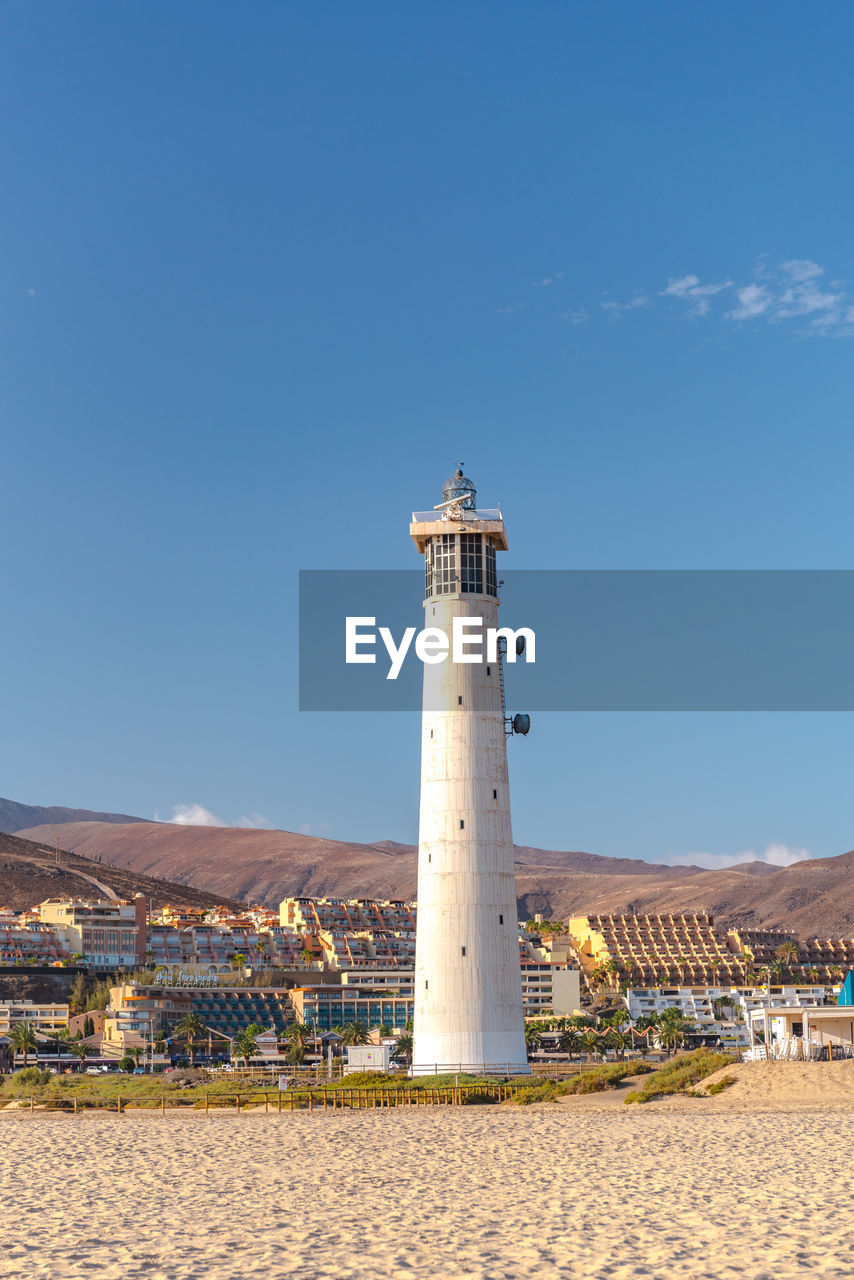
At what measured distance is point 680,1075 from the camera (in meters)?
44.1

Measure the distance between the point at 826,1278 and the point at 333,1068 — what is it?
57.9 metres

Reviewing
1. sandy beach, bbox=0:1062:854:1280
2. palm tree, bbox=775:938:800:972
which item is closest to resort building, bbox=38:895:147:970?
palm tree, bbox=775:938:800:972

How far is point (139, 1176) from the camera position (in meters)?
26.0

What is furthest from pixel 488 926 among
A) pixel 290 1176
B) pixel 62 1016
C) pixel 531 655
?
pixel 62 1016

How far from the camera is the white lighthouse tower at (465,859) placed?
44.7 m

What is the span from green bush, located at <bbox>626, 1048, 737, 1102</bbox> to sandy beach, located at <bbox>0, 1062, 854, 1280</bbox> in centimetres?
326

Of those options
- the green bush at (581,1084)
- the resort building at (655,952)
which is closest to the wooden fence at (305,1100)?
the green bush at (581,1084)

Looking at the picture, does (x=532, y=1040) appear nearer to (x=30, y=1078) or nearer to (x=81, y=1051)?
(x=81, y=1051)

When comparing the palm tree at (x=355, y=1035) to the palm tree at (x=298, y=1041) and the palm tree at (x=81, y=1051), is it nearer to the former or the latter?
the palm tree at (x=298, y=1041)

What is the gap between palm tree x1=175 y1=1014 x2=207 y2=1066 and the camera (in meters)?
91.4

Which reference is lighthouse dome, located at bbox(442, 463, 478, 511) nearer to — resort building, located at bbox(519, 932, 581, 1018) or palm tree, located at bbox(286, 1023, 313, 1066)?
palm tree, located at bbox(286, 1023, 313, 1066)

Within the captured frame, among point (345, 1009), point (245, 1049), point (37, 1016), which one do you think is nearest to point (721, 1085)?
point (245, 1049)

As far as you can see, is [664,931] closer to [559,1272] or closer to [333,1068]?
[333,1068]

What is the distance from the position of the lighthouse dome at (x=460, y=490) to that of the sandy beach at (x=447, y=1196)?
21.0m
